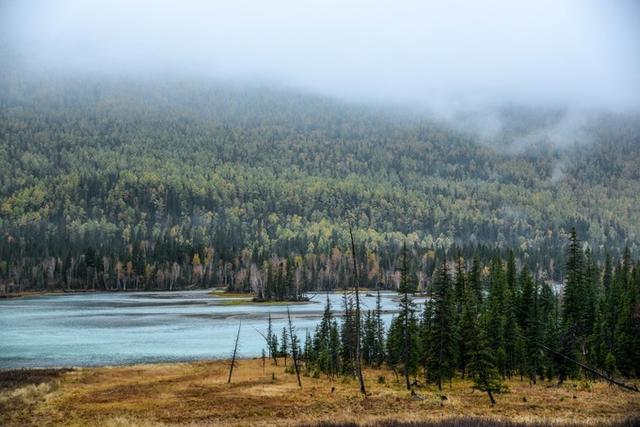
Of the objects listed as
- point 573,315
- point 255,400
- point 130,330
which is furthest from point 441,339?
point 130,330

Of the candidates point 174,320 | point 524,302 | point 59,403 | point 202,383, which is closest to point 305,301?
point 174,320

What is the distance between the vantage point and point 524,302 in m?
84.1

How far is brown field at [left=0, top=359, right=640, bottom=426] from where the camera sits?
45719 mm

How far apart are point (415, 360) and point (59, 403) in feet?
131

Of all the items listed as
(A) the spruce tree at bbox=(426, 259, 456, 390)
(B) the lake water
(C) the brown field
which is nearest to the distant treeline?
(A) the spruce tree at bbox=(426, 259, 456, 390)

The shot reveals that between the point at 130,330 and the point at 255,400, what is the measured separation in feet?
210

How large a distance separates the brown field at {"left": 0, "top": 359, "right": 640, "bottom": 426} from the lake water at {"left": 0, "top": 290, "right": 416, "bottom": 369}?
43.3 feet

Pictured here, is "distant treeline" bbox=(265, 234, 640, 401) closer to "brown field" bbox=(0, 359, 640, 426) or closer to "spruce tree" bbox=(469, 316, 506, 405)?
"spruce tree" bbox=(469, 316, 506, 405)

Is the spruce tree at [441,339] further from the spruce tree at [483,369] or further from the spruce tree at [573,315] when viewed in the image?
the spruce tree at [573,315]

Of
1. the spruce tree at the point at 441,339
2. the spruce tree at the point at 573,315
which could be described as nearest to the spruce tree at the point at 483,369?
the spruce tree at the point at 441,339

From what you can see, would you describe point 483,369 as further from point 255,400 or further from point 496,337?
point 496,337

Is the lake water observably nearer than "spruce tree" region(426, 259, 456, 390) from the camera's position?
No

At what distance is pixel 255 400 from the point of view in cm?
5616

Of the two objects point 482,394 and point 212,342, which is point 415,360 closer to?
point 482,394
